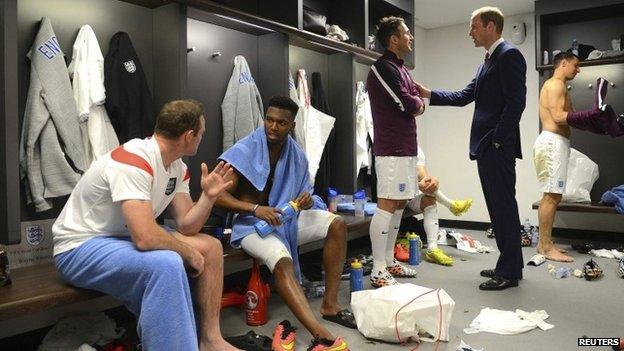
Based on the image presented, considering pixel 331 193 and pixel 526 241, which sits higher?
pixel 331 193

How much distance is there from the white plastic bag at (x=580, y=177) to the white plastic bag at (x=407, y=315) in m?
2.86

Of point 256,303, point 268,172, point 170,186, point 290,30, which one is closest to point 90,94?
point 170,186

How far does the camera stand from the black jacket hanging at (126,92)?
229cm

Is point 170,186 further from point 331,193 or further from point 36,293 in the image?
point 331,193

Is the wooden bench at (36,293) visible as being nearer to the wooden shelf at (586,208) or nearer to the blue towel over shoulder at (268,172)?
the blue towel over shoulder at (268,172)

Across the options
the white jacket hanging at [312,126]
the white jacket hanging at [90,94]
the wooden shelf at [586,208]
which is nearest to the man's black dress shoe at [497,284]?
the white jacket hanging at [312,126]

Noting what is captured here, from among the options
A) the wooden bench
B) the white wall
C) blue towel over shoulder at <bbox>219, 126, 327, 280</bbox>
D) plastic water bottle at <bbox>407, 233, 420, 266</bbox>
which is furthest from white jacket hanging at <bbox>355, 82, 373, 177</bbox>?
the wooden bench

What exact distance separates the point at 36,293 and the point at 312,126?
7.66ft

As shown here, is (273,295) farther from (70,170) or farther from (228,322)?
(70,170)

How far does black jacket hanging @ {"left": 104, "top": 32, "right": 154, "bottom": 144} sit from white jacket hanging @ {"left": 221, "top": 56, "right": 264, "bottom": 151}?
65cm

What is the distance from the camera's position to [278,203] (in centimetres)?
231

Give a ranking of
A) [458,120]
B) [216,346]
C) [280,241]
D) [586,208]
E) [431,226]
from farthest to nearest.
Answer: [458,120] → [586,208] → [431,226] → [280,241] → [216,346]

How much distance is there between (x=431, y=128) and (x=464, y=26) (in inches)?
47.5

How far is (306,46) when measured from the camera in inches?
144
